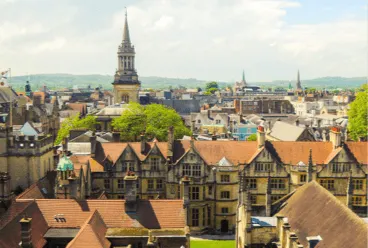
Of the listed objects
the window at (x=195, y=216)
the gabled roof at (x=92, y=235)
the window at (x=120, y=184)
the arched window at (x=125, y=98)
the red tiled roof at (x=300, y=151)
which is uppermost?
the arched window at (x=125, y=98)

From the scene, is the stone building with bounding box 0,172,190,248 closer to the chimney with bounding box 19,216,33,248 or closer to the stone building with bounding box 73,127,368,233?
the chimney with bounding box 19,216,33,248

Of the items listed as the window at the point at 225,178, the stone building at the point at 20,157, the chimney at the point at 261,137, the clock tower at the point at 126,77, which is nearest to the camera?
the stone building at the point at 20,157

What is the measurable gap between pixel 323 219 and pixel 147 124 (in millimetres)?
56634

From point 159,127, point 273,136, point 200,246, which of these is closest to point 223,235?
point 200,246

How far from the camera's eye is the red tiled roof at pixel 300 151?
178 ft

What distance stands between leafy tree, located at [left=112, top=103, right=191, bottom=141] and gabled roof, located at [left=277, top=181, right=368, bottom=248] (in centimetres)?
4603

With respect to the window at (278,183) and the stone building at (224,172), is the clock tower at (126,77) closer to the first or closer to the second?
the stone building at (224,172)

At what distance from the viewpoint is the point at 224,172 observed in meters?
53.8

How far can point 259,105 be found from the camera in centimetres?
17075

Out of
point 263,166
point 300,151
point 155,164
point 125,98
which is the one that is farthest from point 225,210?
point 125,98

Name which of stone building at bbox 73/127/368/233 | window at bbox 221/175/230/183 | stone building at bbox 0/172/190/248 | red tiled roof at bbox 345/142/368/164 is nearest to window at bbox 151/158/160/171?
stone building at bbox 73/127/368/233

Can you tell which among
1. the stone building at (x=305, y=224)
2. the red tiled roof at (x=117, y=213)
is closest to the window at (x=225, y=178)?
the stone building at (x=305, y=224)

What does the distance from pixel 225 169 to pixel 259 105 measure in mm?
119673

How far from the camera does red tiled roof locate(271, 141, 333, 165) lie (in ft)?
178
